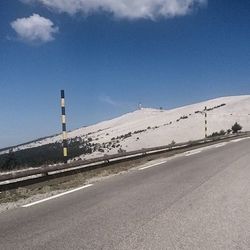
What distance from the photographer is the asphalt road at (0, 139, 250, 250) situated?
682 cm

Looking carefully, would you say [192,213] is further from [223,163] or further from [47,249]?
[223,163]

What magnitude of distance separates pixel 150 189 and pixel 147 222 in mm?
3926

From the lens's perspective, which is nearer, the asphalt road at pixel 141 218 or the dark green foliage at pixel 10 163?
the asphalt road at pixel 141 218

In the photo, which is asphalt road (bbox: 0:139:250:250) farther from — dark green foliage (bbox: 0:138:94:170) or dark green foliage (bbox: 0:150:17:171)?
dark green foliage (bbox: 0:138:94:170)

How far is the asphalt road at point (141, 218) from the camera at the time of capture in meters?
6.82

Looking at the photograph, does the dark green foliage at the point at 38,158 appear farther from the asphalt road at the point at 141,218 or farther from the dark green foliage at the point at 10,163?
the asphalt road at the point at 141,218

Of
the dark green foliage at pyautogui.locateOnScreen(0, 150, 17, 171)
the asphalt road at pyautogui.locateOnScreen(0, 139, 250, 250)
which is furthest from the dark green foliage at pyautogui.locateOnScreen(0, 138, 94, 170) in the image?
the asphalt road at pyautogui.locateOnScreen(0, 139, 250, 250)

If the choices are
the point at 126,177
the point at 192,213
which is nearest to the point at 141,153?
the point at 126,177

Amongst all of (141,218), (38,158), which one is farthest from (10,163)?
(141,218)

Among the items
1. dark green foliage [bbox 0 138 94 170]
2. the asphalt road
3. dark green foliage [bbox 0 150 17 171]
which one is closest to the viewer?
the asphalt road

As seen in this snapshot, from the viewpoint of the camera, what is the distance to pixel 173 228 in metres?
7.48

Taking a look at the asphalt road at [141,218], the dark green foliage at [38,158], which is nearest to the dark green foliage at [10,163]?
the dark green foliage at [38,158]

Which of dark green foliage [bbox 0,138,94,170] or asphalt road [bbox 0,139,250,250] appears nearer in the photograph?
asphalt road [bbox 0,139,250,250]

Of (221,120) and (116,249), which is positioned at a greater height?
(221,120)
